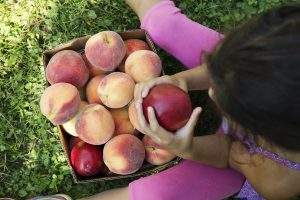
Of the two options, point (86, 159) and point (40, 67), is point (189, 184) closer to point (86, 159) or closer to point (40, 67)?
point (86, 159)

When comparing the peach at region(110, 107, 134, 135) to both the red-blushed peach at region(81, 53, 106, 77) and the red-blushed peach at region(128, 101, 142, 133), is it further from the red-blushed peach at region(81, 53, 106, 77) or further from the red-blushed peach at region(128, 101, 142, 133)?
the red-blushed peach at region(81, 53, 106, 77)

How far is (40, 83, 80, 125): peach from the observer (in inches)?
64.8

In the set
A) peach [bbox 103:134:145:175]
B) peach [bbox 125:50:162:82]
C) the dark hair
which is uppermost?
the dark hair

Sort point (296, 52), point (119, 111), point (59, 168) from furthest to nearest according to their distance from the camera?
point (59, 168) → point (119, 111) → point (296, 52)

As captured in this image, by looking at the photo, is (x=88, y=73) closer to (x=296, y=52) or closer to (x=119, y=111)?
(x=119, y=111)

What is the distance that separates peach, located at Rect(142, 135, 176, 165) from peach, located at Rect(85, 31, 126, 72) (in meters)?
0.28

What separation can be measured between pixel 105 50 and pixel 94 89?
0.53 feet

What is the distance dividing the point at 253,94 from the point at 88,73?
29.4 inches

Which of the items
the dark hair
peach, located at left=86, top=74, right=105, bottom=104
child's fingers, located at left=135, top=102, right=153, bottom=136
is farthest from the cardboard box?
the dark hair

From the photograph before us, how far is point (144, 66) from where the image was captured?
1.71 m

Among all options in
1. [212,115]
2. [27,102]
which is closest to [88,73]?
[27,102]

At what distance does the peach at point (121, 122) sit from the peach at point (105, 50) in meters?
0.15

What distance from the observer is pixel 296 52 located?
1.14m

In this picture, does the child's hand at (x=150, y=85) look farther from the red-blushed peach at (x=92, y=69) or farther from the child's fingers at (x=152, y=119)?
the red-blushed peach at (x=92, y=69)
